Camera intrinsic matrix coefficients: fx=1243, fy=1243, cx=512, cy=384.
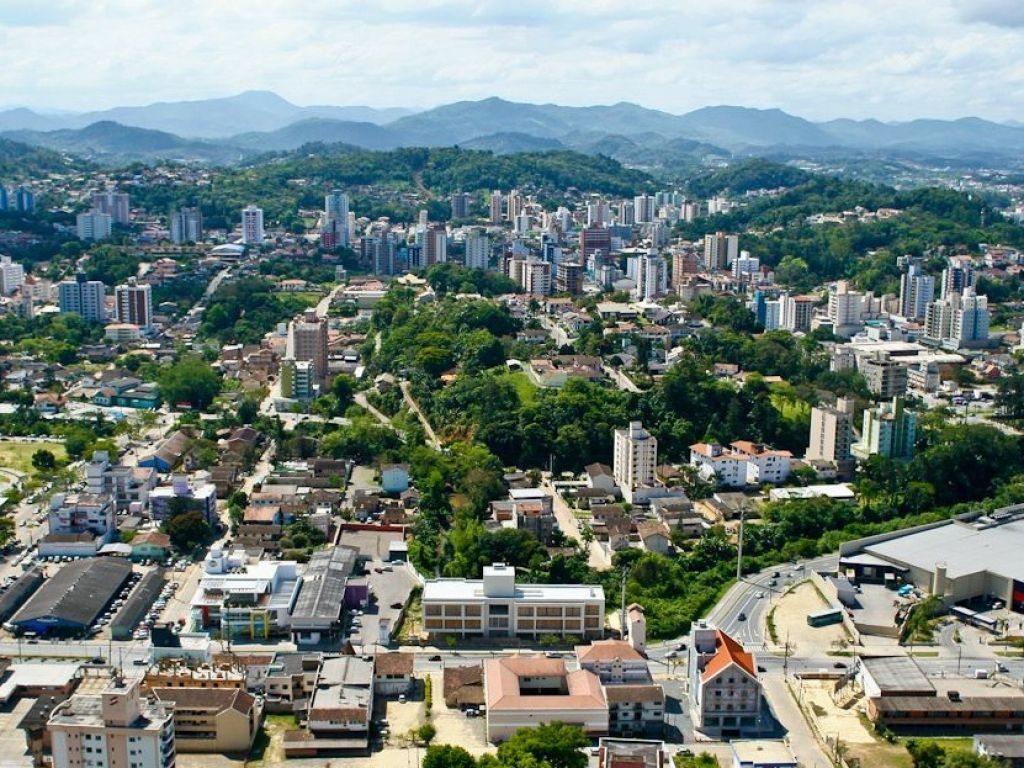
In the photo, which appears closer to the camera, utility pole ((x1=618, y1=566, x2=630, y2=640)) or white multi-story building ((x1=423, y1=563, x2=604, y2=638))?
white multi-story building ((x1=423, y1=563, x2=604, y2=638))

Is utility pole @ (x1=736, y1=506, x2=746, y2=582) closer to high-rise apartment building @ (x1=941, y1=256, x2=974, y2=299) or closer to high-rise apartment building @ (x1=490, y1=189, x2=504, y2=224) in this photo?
high-rise apartment building @ (x1=941, y1=256, x2=974, y2=299)

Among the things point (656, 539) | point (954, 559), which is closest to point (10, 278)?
point (656, 539)

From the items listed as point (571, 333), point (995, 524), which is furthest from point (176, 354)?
point (995, 524)

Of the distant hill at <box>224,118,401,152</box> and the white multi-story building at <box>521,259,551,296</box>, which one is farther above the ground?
the distant hill at <box>224,118,401,152</box>

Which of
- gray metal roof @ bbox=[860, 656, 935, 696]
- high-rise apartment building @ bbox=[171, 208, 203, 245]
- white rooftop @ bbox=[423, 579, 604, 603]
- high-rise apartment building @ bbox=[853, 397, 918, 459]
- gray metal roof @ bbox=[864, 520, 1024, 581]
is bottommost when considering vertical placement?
gray metal roof @ bbox=[860, 656, 935, 696]

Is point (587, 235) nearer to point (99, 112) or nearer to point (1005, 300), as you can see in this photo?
point (1005, 300)

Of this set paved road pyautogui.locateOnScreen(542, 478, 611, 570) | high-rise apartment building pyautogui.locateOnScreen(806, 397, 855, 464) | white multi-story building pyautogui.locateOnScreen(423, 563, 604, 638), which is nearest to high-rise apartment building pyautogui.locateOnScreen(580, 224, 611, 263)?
high-rise apartment building pyautogui.locateOnScreen(806, 397, 855, 464)
